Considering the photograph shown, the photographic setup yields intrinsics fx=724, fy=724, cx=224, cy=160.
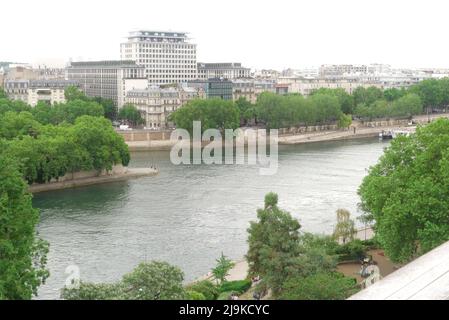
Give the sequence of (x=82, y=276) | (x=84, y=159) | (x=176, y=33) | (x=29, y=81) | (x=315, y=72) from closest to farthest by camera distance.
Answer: (x=82, y=276), (x=84, y=159), (x=29, y=81), (x=176, y=33), (x=315, y=72)

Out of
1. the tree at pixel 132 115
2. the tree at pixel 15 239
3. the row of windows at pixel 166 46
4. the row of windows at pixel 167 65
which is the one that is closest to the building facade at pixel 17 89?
the tree at pixel 132 115

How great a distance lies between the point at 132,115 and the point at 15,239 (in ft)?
111

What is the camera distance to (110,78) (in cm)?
5025

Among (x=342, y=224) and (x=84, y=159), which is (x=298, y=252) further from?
(x=84, y=159)

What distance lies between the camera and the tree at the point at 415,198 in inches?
463

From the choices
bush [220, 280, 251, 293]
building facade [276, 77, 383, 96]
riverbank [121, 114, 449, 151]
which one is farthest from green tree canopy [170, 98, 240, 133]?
bush [220, 280, 251, 293]

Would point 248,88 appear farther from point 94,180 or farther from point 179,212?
point 179,212

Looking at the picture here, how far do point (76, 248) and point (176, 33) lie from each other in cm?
4542

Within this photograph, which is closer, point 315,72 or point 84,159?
point 84,159

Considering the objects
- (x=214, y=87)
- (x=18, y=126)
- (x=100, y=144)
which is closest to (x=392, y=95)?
(x=214, y=87)

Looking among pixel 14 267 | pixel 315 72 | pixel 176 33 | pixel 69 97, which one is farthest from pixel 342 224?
pixel 315 72

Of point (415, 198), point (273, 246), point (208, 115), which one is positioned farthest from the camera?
point (208, 115)

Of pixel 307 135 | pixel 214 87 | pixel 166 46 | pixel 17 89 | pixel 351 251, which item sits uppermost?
pixel 166 46

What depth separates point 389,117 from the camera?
169ft
